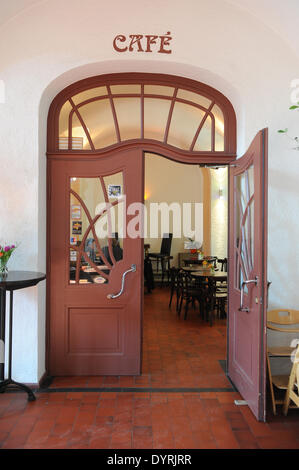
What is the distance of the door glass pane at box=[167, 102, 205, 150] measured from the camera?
3.97 meters

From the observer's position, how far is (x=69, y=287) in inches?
154

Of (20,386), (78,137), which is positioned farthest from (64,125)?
(20,386)

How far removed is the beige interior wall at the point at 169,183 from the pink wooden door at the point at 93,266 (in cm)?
705

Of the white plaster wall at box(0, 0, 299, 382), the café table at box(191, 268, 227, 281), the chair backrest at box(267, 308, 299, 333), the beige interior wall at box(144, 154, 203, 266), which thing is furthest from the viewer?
the beige interior wall at box(144, 154, 203, 266)

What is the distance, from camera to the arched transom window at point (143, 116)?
396 cm

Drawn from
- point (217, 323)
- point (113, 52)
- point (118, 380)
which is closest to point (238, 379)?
point (118, 380)

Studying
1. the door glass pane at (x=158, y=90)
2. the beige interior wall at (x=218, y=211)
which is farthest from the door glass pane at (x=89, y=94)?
the beige interior wall at (x=218, y=211)

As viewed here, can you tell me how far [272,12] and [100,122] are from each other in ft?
6.75

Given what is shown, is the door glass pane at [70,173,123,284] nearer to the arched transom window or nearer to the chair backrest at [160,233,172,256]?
the arched transom window

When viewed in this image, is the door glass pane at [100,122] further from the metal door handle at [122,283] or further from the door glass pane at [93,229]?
the metal door handle at [122,283]

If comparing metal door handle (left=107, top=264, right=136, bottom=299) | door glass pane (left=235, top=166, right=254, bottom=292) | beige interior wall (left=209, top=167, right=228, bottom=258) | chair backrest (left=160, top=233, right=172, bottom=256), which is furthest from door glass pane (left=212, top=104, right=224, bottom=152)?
chair backrest (left=160, top=233, right=172, bottom=256)

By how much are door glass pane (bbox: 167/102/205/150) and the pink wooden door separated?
451 millimetres

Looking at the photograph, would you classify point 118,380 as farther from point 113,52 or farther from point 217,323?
point 113,52
